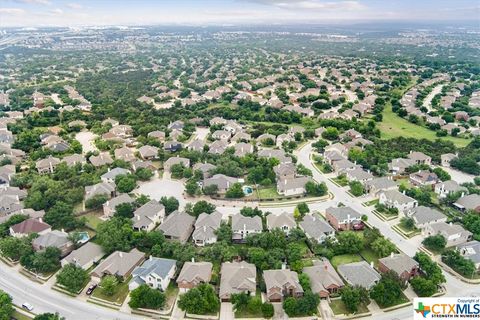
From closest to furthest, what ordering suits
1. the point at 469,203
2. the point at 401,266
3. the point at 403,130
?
1. the point at 401,266
2. the point at 469,203
3. the point at 403,130

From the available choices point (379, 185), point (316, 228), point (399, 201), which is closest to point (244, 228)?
point (316, 228)

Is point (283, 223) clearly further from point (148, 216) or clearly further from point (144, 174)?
point (144, 174)

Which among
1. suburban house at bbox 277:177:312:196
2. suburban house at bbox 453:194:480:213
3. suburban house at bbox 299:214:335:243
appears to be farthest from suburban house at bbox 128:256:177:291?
suburban house at bbox 453:194:480:213

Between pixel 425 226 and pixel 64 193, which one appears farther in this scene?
pixel 64 193

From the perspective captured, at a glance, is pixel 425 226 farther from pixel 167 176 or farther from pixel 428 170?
pixel 167 176

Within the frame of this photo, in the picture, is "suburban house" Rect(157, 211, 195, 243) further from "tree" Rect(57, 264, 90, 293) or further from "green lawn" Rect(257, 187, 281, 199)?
"green lawn" Rect(257, 187, 281, 199)

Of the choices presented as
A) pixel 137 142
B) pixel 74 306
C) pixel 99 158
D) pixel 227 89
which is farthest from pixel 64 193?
pixel 227 89

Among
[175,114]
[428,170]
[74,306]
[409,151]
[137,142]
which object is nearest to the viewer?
[74,306]
